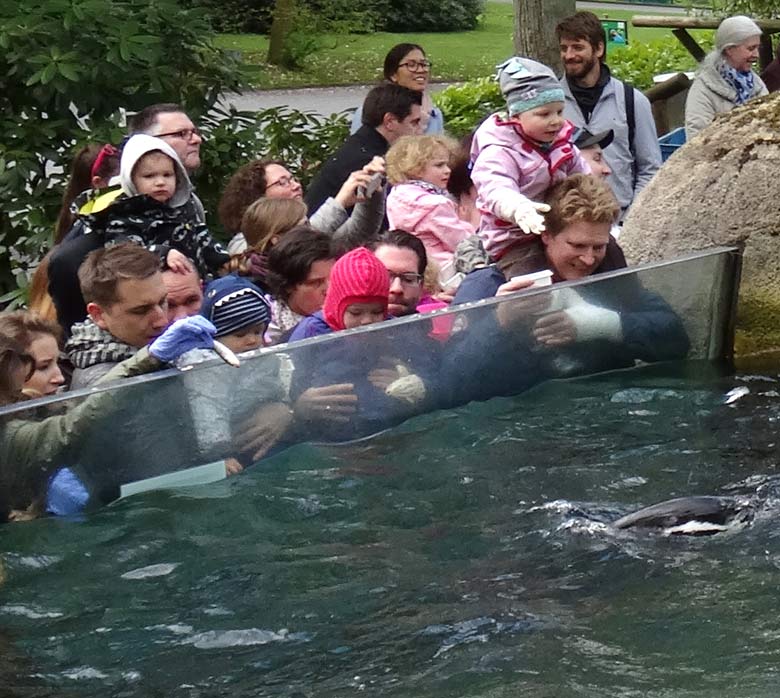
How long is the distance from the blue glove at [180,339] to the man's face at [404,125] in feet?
10.8

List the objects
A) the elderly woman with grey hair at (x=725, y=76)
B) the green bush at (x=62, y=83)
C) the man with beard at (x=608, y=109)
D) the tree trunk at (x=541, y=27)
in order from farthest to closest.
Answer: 1. the tree trunk at (x=541, y=27)
2. the elderly woman with grey hair at (x=725, y=76)
3. the man with beard at (x=608, y=109)
4. the green bush at (x=62, y=83)

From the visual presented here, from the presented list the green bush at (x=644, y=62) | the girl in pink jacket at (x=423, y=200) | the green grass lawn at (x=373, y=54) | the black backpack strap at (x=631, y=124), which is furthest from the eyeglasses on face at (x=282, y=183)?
the green grass lawn at (x=373, y=54)

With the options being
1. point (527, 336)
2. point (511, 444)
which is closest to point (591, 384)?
point (527, 336)

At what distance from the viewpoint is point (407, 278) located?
6.30 m

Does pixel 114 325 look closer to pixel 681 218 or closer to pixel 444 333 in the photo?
pixel 444 333

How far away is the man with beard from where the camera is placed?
8.45 m

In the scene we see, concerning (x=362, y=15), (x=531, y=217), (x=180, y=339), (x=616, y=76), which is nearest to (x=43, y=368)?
(x=180, y=339)

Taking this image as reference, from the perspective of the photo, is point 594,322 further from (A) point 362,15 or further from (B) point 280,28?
(B) point 280,28

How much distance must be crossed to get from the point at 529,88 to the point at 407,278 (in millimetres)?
1009

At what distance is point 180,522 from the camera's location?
4859 mm

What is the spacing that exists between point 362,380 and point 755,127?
245cm

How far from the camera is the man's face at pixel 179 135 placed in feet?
22.8

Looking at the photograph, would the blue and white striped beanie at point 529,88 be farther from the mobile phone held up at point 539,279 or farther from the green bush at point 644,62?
the green bush at point 644,62

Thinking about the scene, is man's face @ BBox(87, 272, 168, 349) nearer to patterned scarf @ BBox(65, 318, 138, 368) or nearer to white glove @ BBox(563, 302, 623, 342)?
patterned scarf @ BBox(65, 318, 138, 368)
